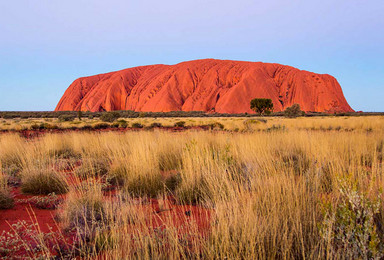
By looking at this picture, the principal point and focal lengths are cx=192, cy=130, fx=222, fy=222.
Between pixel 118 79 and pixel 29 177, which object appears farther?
pixel 118 79

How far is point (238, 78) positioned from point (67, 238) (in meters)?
72.5

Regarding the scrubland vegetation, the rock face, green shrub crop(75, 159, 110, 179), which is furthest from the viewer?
the rock face

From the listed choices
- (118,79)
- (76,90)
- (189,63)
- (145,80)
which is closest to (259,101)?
(189,63)

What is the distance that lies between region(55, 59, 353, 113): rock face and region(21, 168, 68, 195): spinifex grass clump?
5955 centimetres

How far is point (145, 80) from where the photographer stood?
83125mm

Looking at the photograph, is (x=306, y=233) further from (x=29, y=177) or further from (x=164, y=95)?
(x=164, y=95)

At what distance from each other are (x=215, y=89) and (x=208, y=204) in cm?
6820

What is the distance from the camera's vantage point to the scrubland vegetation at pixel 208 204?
169 centimetres

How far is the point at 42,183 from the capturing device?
12.7 ft

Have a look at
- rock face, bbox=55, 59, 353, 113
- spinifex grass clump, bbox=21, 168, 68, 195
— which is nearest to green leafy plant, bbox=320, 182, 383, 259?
spinifex grass clump, bbox=21, 168, 68, 195

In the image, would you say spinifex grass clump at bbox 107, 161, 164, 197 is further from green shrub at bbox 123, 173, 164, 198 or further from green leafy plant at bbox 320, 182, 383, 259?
green leafy plant at bbox 320, 182, 383, 259

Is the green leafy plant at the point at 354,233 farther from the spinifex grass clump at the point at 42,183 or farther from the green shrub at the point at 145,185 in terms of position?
the spinifex grass clump at the point at 42,183

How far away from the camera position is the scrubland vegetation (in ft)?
5.54

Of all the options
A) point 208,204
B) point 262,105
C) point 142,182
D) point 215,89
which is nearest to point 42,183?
point 142,182
